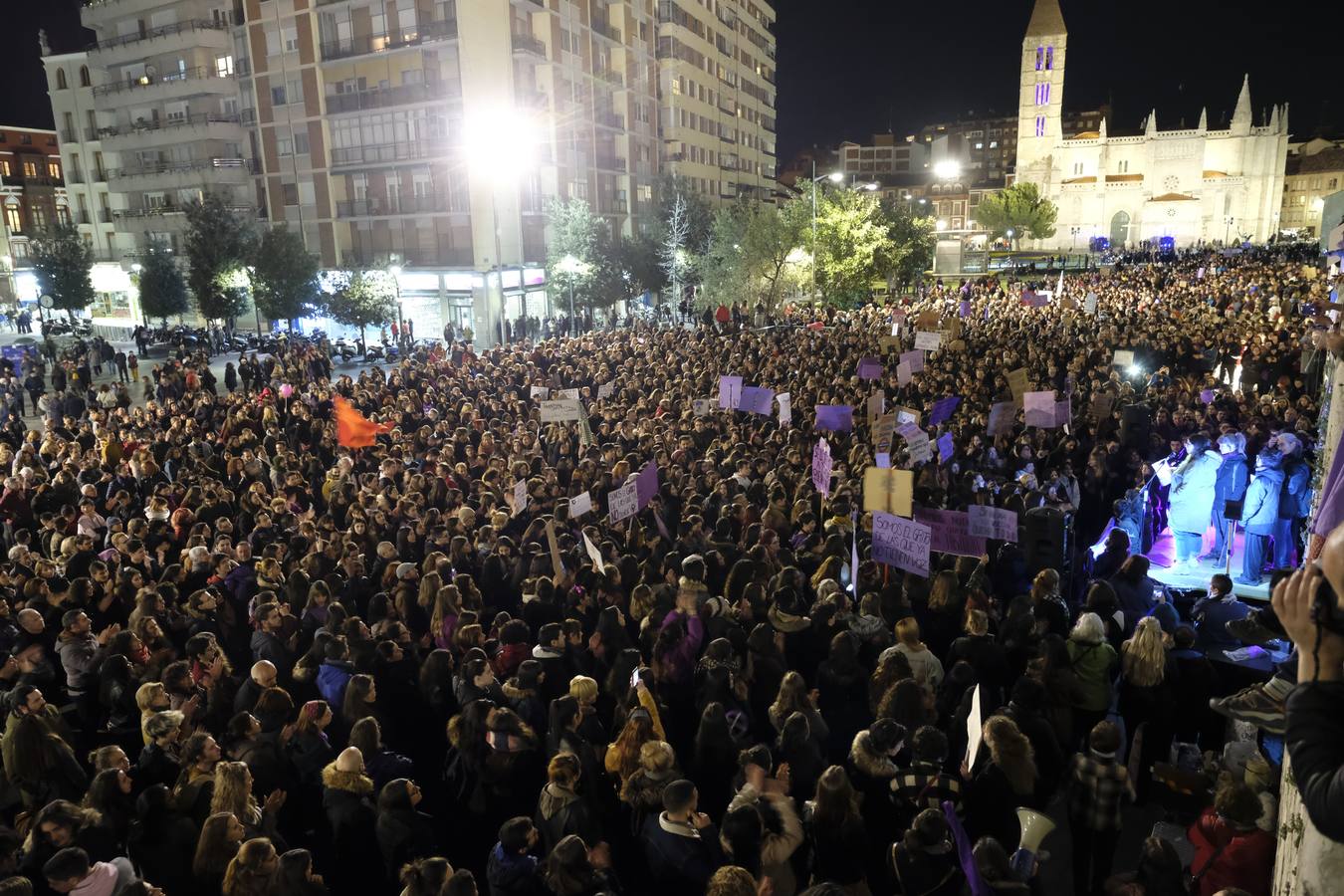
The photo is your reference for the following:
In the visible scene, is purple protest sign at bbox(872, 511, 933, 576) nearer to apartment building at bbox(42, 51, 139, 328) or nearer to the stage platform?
the stage platform

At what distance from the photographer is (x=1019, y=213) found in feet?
290

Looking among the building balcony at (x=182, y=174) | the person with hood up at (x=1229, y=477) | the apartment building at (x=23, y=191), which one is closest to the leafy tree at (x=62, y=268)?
the building balcony at (x=182, y=174)

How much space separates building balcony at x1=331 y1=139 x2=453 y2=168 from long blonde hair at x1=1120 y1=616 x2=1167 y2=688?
38.4 metres

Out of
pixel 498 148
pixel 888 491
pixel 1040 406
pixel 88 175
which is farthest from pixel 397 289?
pixel 888 491

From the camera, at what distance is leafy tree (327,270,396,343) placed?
35.0 m

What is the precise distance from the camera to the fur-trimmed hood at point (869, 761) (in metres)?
4.66

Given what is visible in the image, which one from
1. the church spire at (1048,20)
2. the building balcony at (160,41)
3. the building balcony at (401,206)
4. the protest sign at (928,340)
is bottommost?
the protest sign at (928,340)

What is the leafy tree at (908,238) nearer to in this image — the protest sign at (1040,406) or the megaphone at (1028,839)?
the protest sign at (1040,406)

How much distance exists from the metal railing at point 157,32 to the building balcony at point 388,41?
9.82m

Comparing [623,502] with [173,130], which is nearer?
[623,502]

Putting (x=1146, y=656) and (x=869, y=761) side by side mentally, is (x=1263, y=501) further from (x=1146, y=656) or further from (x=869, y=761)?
(x=869, y=761)

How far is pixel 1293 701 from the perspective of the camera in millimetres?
2150

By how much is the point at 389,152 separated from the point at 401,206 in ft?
8.05

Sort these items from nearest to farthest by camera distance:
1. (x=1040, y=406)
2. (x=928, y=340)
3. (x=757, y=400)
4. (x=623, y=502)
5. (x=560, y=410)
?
(x=623, y=502), (x=1040, y=406), (x=560, y=410), (x=757, y=400), (x=928, y=340)
